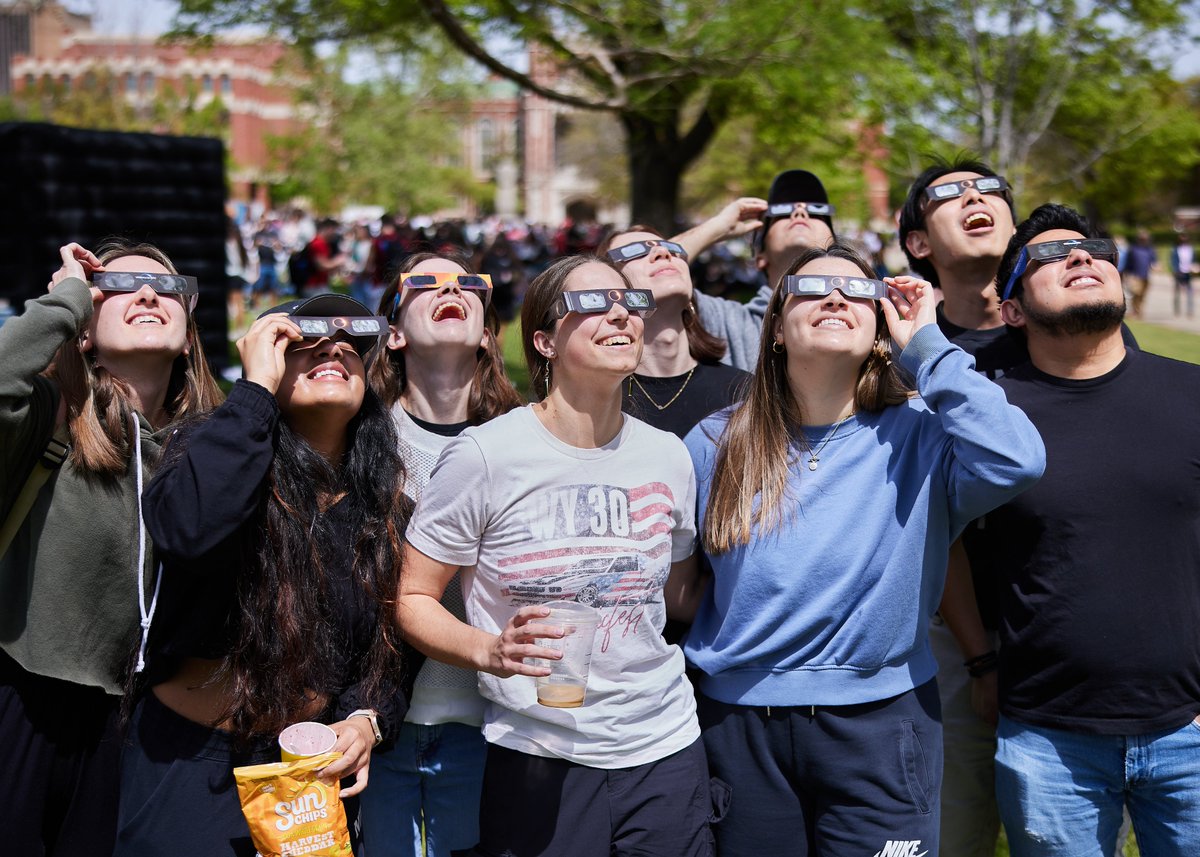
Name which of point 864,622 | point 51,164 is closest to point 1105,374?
point 864,622

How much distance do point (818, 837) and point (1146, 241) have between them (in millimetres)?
24222

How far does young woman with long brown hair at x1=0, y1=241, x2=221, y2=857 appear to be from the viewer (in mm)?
2533

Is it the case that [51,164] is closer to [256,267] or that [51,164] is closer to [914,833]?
[914,833]

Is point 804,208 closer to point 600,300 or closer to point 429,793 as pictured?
point 600,300

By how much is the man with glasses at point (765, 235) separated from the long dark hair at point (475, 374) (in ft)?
3.89

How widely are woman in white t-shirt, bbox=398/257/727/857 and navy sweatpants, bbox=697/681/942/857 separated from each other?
0.11 m

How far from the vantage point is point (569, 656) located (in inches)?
89.7

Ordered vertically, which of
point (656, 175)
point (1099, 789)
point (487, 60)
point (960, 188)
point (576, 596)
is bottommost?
point (1099, 789)

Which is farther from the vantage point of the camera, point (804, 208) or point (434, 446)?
point (804, 208)

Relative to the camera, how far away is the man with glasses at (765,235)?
4.37 meters

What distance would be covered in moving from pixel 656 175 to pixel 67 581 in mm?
14065

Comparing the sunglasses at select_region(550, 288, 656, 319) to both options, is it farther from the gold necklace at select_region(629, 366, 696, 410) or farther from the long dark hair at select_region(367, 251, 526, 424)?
the gold necklace at select_region(629, 366, 696, 410)

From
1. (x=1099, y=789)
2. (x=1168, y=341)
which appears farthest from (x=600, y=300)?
(x=1168, y=341)

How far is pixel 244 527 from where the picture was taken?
2486 mm
